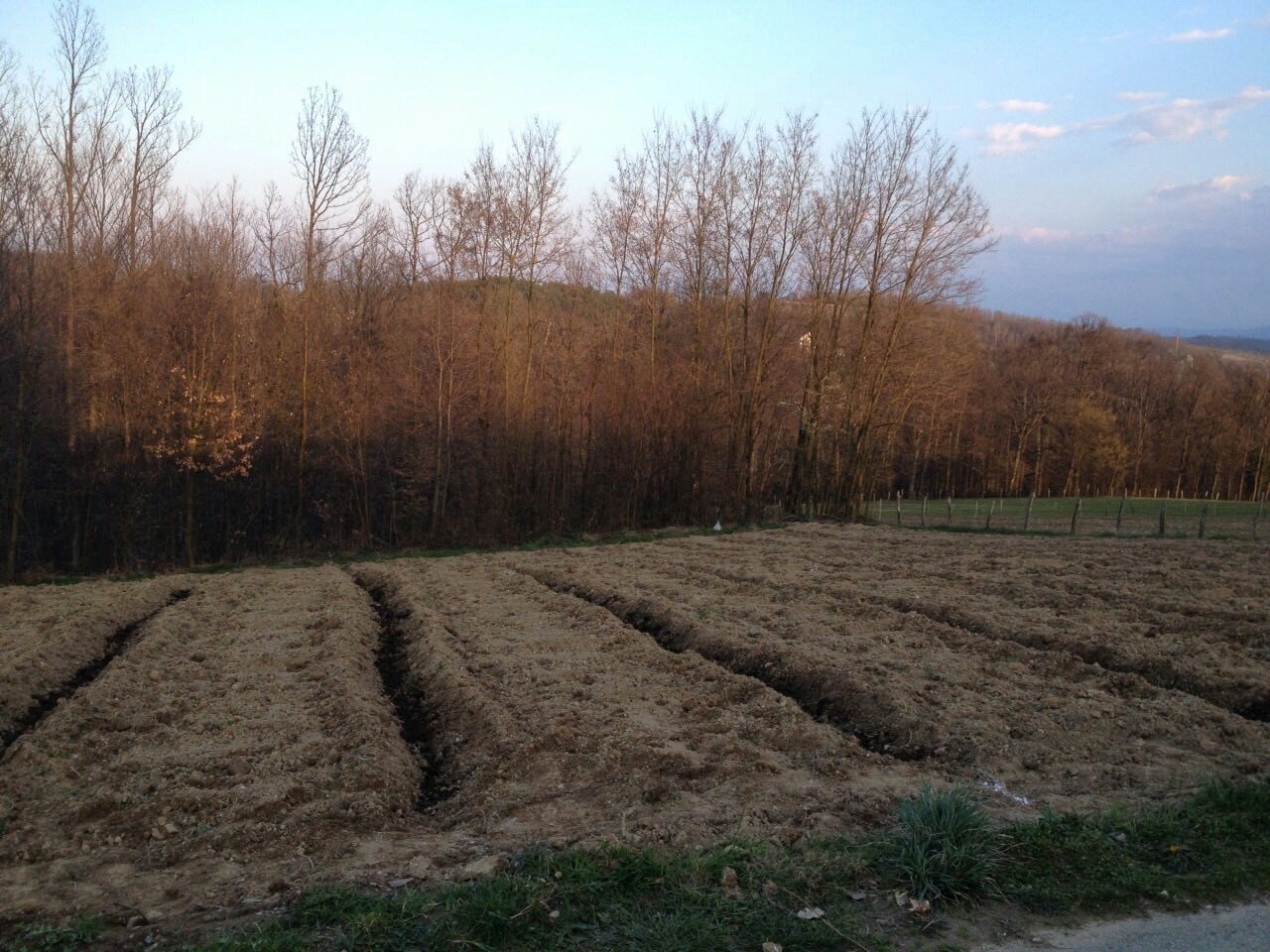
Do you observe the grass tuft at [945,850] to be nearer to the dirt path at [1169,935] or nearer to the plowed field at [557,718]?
the dirt path at [1169,935]

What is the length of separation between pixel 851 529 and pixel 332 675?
1772 cm

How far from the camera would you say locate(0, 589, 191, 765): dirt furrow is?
7.48 m

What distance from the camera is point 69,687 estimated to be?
350 inches

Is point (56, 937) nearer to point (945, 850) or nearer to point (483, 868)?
point (483, 868)

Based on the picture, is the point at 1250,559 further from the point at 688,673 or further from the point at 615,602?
the point at 688,673

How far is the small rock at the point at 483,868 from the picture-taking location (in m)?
4.52

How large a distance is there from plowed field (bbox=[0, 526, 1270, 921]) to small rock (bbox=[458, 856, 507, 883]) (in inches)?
5.5

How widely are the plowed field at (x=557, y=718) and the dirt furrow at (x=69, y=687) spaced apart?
5cm

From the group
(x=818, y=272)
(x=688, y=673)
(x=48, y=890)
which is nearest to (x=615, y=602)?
(x=688, y=673)

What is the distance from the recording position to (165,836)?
532 centimetres

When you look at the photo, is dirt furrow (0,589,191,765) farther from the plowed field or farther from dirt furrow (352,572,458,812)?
dirt furrow (352,572,458,812)

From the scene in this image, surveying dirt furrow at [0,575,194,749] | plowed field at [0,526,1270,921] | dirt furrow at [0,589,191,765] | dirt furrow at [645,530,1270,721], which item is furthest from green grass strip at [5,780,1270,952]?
dirt furrow at [0,575,194,749]

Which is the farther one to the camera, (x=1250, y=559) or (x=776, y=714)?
(x=1250, y=559)

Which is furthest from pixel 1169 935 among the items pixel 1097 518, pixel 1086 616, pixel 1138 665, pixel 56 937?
pixel 1097 518
